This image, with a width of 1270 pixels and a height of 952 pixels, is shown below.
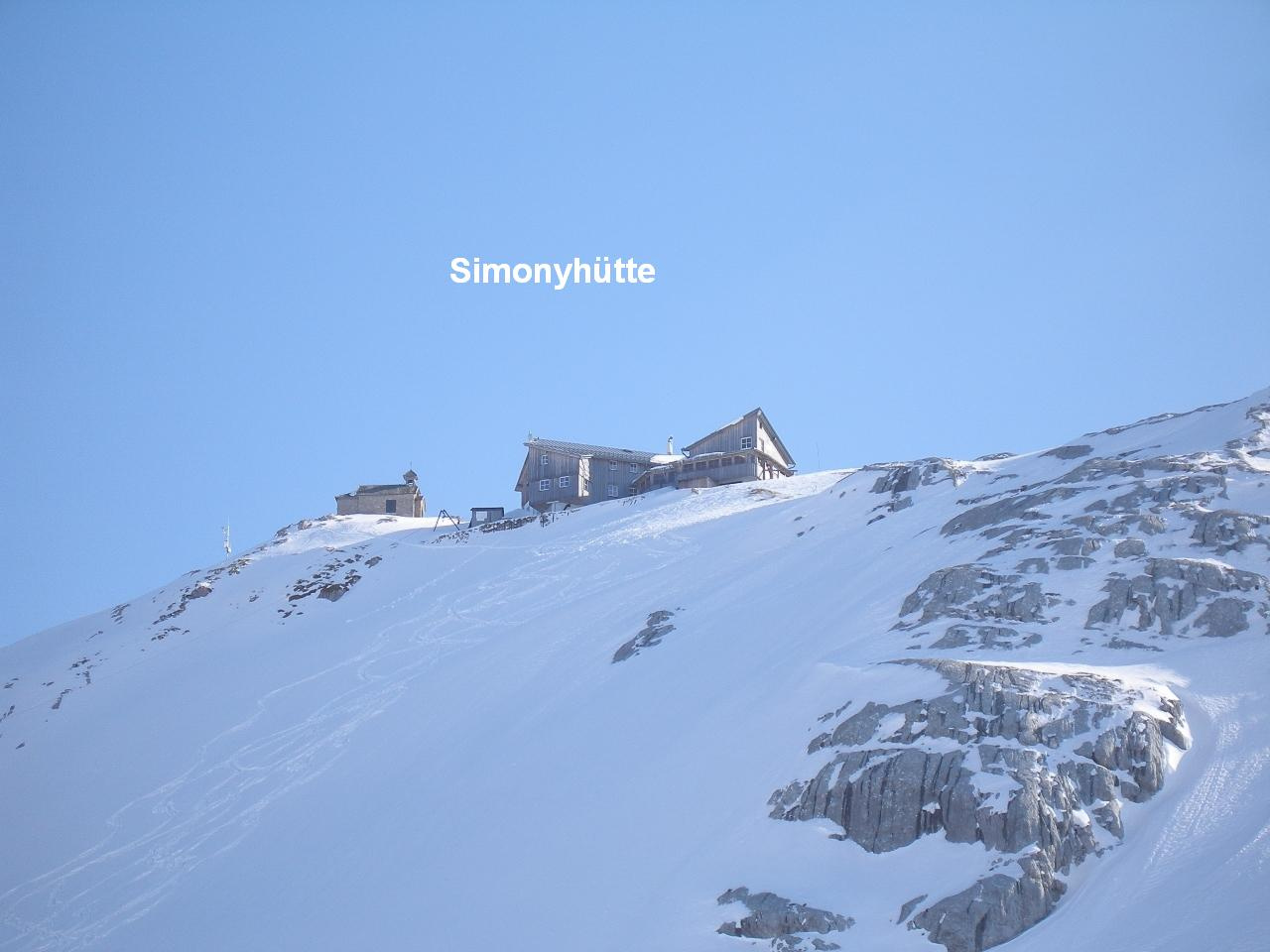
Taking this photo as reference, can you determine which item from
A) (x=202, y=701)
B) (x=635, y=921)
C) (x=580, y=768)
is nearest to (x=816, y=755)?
(x=635, y=921)

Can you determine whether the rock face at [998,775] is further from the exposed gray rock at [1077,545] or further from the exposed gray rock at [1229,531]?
the exposed gray rock at [1229,531]

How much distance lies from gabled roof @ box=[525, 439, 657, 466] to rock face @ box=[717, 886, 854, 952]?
55984mm

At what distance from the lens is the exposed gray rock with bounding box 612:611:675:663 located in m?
43.4

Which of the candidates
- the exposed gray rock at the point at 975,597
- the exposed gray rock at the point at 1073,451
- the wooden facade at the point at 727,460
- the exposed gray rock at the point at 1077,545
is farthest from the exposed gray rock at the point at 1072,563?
the wooden facade at the point at 727,460

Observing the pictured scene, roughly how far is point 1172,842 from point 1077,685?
556cm

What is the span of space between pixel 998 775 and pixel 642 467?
58.0m

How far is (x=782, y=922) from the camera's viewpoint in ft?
80.6

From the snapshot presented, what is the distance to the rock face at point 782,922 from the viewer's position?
24.0 meters

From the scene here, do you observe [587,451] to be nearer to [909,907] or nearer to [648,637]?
[648,637]

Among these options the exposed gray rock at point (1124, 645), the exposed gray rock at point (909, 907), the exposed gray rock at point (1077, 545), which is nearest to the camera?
the exposed gray rock at point (909, 907)

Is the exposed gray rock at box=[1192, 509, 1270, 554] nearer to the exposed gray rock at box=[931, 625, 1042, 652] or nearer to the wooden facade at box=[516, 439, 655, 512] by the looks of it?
the exposed gray rock at box=[931, 625, 1042, 652]

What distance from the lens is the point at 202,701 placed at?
51.5m

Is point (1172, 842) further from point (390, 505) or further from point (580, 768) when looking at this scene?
point (390, 505)

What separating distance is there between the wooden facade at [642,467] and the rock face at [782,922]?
2020 inches
